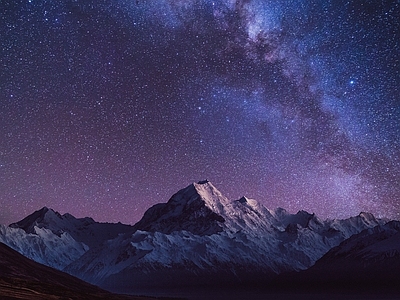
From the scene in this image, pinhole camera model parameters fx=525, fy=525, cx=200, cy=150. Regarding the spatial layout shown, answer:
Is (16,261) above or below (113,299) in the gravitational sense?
above

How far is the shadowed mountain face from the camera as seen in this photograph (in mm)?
107125

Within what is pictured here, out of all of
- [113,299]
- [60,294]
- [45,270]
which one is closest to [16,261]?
[45,270]

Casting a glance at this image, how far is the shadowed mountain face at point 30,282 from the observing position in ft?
351

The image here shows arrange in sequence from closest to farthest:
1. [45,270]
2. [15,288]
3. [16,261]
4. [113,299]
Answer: [15,288]
[113,299]
[16,261]
[45,270]

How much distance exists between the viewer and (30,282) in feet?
420

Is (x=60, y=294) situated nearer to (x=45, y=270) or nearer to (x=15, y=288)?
(x=15, y=288)

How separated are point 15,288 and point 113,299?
121 feet

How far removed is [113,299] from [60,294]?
86.4 feet

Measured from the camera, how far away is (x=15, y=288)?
11062 cm

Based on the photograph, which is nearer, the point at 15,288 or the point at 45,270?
the point at 15,288

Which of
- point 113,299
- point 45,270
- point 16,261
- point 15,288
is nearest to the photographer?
point 15,288

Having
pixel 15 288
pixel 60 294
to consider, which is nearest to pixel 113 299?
pixel 60 294

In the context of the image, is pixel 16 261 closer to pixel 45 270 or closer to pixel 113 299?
pixel 45 270

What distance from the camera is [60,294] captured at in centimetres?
11819
